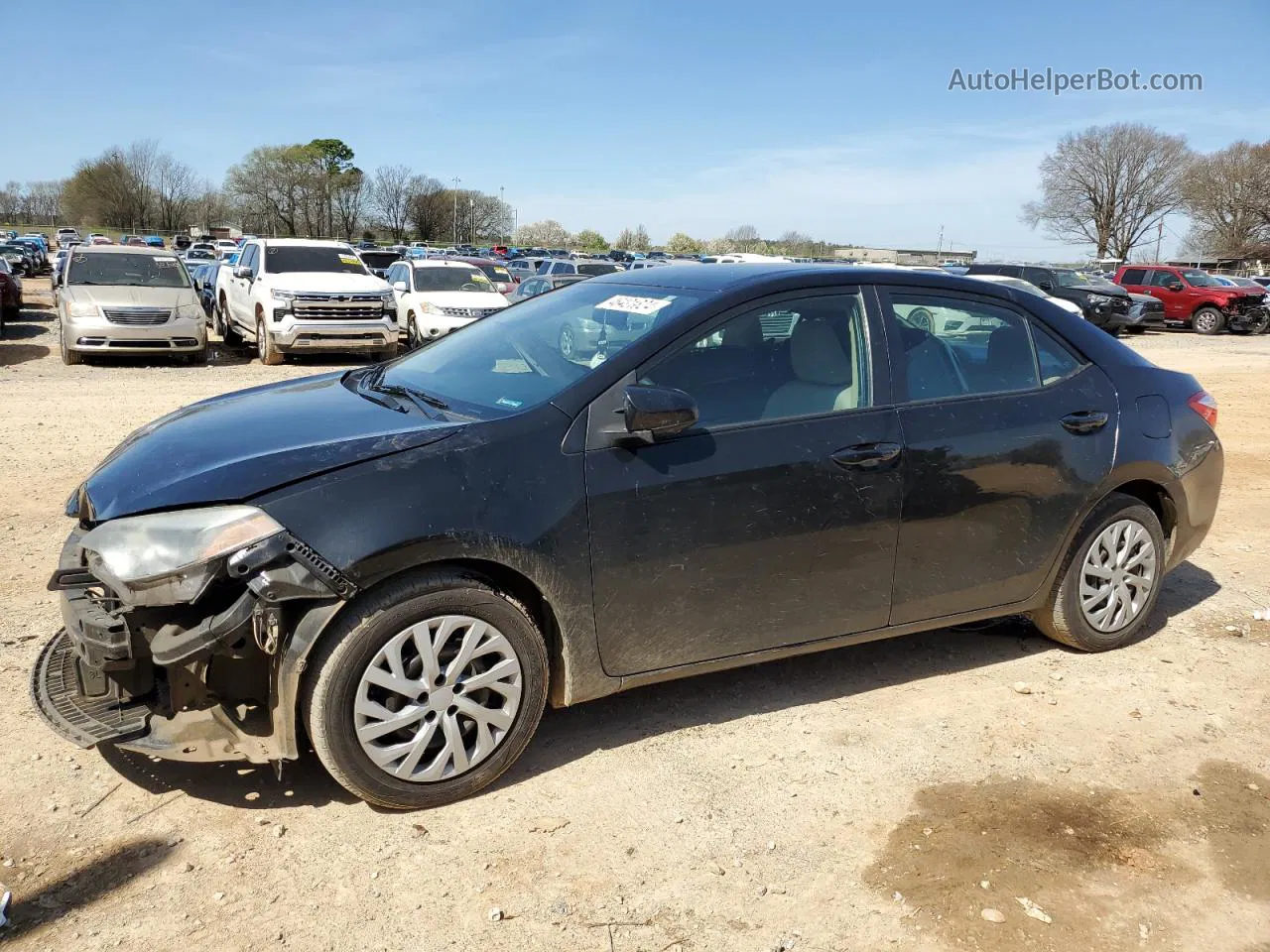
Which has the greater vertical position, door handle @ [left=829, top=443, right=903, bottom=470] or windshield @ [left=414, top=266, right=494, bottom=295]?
windshield @ [left=414, top=266, right=494, bottom=295]

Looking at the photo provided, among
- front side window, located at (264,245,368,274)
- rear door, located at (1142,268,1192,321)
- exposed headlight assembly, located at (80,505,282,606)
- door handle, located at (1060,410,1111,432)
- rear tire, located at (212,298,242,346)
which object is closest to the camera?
exposed headlight assembly, located at (80,505,282,606)

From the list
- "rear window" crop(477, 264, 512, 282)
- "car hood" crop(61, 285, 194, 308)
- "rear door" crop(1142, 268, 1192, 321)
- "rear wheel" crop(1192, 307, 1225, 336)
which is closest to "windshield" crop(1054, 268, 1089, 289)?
"rear door" crop(1142, 268, 1192, 321)

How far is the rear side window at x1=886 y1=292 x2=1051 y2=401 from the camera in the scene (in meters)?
4.09

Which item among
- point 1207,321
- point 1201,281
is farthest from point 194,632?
point 1201,281

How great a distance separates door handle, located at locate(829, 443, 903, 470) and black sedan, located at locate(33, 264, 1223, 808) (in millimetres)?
13

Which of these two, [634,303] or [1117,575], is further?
[1117,575]

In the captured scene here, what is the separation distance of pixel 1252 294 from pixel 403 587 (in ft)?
107

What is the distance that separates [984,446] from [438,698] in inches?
93.1

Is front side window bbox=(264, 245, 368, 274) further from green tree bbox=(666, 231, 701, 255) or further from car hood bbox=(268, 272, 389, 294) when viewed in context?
green tree bbox=(666, 231, 701, 255)

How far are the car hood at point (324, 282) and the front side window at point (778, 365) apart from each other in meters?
13.0

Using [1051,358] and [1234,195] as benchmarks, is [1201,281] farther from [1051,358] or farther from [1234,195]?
[1234,195]

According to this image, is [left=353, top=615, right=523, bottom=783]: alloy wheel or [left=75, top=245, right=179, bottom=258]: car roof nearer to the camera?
[left=353, top=615, right=523, bottom=783]: alloy wheel

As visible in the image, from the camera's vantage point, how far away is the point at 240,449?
3.29 meters

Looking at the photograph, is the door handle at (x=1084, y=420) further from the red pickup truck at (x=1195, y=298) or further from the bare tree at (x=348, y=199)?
the bare tree at (x=348, y=199)
